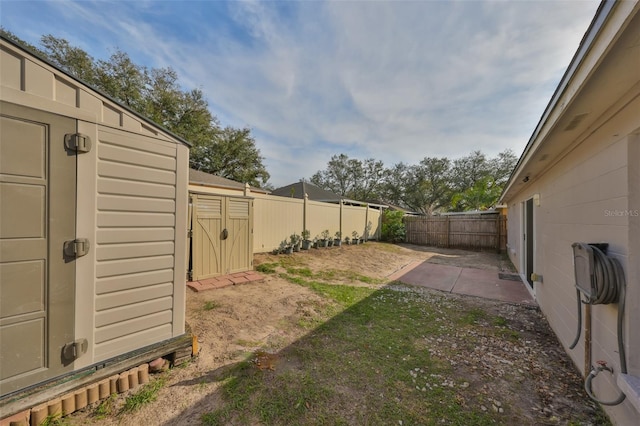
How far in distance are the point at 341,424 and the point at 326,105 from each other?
8.50 m

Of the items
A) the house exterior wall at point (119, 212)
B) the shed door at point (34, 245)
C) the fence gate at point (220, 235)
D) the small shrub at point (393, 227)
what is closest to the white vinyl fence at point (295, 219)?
the fence gate at point (220, 235)

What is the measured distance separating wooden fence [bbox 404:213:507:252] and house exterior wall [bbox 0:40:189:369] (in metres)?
12.0

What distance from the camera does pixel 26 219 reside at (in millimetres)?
1434

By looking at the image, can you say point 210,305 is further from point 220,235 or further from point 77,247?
point 77,247

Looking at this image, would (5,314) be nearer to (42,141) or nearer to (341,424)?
(42,141)

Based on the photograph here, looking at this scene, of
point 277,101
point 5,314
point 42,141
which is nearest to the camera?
point 5,314

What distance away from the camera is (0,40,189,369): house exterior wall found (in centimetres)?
154

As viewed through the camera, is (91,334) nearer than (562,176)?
Yes

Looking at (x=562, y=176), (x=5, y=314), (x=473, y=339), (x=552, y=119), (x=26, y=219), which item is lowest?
(x=473, y=339)

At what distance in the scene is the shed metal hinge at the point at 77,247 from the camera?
62.2 inches

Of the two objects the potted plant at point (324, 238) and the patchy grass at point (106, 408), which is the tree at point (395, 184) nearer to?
the potted plant at point (324, 238)

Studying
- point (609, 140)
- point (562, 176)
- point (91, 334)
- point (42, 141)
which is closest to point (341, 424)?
point (91, 334)

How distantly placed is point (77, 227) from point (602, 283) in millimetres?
3676

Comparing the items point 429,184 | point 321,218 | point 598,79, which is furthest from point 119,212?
point 429,184
